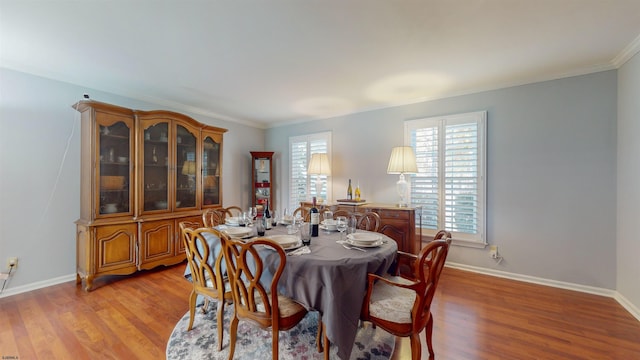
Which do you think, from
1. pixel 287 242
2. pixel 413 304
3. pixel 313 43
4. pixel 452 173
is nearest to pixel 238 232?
pixel 287 242

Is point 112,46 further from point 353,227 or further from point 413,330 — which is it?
point 413,330

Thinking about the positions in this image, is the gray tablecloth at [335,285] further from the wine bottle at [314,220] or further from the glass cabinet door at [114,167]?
the glass cabinet door at [114,167]

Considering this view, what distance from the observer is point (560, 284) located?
9.75 ft

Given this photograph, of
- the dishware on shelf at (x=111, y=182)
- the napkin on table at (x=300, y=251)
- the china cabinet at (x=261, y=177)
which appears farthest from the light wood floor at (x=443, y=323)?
the china cabinet at (x=261, y=177)

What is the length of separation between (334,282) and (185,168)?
3.24 meters

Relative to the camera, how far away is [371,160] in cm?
427

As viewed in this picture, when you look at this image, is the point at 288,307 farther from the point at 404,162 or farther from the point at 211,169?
the point at 211,169

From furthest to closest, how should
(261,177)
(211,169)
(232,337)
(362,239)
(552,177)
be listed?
(261,177), (211,169), (552,177), (362,239), (232,337)

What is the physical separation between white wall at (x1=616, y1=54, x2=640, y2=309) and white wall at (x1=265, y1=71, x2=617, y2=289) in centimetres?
8

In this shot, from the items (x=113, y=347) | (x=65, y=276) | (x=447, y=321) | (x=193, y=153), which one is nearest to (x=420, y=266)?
(x=447, y=321)

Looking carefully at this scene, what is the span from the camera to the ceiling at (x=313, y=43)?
1864 mm

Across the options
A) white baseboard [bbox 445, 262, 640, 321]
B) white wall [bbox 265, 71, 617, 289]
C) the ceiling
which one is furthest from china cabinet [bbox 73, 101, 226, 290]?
white wall [bbox 265, 71, 617, 289]

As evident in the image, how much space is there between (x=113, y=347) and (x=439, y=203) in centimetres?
378

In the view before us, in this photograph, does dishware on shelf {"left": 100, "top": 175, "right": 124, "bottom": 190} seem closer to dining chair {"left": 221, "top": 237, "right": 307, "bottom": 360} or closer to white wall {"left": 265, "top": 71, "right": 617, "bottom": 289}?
dining chair {"left": 221, "top": 237, "right": 307, "bottom": 360}
